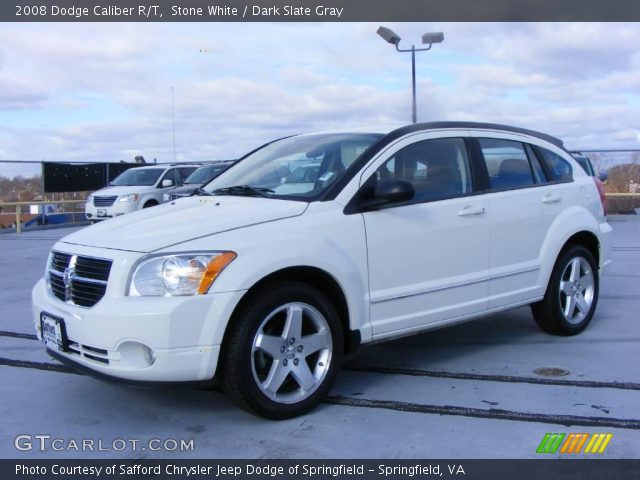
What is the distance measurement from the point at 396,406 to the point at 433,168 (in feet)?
5.69

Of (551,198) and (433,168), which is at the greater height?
(433,168)

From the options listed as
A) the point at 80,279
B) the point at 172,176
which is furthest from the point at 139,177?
the point at 80,279

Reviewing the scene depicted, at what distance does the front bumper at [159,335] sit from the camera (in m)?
3.48

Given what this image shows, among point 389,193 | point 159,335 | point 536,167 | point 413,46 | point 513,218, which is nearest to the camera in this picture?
point 159,335

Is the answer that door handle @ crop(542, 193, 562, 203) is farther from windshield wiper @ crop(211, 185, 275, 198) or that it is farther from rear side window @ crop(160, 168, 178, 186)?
rear side window @ crop(160, 168, 178, 186)

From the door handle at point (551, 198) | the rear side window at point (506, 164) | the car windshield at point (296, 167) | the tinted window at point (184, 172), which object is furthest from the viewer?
the tinted window at point (184, 172)

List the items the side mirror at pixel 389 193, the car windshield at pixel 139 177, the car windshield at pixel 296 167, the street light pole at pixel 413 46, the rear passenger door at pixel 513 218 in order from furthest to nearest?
1. the car windshield at pixel 139 177
2. the street light pole at pixel 413 46
3. the rear passenger door at pixel 513 218
4. the car windshield at pixel 296 167
5. the side mirror at pixel 389 193

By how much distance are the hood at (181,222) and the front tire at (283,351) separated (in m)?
0.46

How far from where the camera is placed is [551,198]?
217 inches

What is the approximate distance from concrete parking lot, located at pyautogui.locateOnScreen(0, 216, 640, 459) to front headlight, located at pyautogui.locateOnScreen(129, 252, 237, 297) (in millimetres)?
834

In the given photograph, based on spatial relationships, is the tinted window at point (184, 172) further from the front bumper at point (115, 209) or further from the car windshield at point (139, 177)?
the front bumper at point (115, 209)

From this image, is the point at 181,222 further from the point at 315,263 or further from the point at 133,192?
the point at 133,192

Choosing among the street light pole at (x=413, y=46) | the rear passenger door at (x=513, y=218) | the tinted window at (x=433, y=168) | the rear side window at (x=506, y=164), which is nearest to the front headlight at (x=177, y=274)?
the tinted window at (x=433, y=168)
